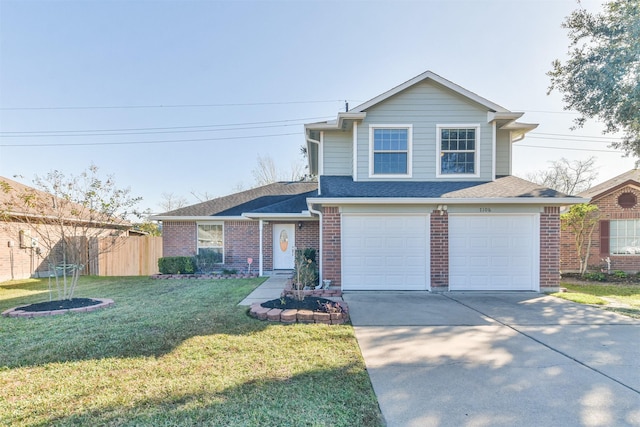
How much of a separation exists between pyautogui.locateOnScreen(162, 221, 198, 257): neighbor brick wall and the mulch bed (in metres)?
6.43

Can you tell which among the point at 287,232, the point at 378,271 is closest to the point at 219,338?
the point at 378,271

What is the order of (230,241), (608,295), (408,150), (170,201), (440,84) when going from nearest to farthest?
(608,295) < (440,84) < (408,150) < (230,241) < (170,201)

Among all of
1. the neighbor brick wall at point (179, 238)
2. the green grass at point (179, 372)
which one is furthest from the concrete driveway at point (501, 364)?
the neighbor brick wall at point (179, 238)

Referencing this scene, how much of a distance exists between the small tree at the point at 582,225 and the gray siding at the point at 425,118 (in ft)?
16.7

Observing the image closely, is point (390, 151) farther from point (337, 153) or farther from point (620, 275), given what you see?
point (620, 275)

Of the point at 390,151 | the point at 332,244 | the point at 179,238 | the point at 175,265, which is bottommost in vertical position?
the point at 175,265

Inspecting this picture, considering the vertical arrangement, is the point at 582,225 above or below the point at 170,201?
below

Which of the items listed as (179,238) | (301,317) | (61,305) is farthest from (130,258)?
(301,317)

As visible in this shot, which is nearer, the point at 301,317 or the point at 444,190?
the point at 301,317

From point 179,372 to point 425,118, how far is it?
362 inches

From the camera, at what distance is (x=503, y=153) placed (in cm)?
1035

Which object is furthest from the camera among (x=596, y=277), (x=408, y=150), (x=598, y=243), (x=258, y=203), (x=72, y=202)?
(x=258, y=203)

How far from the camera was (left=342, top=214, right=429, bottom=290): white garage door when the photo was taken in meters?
8.52

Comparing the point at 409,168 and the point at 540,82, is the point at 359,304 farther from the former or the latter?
the point at 540,82
